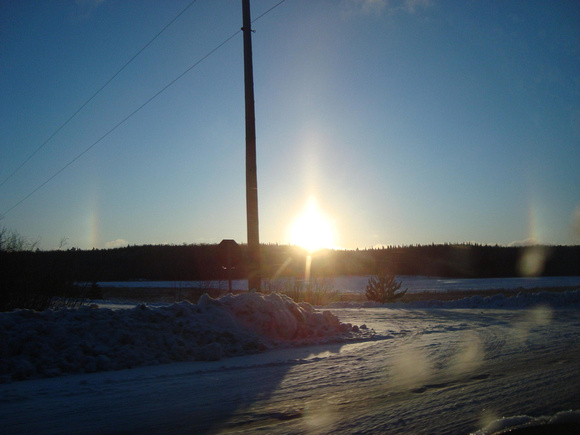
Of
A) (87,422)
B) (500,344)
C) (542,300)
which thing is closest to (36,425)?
(87,422)

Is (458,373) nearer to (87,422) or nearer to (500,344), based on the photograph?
(500,344)

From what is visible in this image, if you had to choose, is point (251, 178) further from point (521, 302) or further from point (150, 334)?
point (521, 302)

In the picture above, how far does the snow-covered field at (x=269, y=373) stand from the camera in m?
3.73

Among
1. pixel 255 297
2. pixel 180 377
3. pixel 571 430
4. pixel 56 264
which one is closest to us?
pixel 571 430

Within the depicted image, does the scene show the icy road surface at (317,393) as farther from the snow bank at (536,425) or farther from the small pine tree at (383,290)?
the small pine tree at (383,290)

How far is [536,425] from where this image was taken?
136 inches

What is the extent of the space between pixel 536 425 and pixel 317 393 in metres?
1.95

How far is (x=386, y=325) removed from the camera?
9.89 metres

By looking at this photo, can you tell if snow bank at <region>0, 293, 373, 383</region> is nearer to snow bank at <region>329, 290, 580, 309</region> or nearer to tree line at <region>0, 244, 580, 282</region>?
snow bank at <region>329, 290, 580, 309</region>

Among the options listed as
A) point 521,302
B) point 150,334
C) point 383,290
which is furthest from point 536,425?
point 383,290

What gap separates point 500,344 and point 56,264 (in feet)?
36.4

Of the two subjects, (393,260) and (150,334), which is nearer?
(150,334)

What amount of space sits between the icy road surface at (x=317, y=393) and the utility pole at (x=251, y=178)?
17.2 ft

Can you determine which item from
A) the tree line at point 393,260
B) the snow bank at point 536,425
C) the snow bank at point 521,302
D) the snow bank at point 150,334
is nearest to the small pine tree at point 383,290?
the snow bank at point 521,302
